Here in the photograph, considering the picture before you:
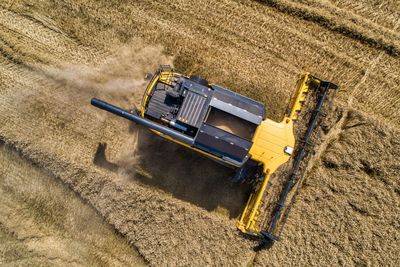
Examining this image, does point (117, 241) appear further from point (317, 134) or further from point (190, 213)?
point (317, 134)

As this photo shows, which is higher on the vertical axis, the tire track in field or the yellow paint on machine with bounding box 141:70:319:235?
the yellow paint on machine with bounding box 141:70:319:235

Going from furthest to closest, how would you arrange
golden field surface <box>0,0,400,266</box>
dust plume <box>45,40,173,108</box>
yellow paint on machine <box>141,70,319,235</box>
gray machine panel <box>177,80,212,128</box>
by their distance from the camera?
dust plume <box>45,40,173,108</box> < golden field surface <box>0,0,400,266</box> < yellow paint on machine <box>141,70,319,235</box> < gray machine panel <box>177,80,212,128</box>

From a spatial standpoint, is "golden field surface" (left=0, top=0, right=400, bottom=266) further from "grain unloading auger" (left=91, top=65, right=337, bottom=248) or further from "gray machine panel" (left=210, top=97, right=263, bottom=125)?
"gray machine panel" (left=210, top=97, right=263, bottom=125)

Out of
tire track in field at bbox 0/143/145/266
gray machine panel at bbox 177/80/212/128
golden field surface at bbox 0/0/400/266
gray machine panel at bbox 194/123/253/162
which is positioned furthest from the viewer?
tire track in field at bbox 0/143/145/266

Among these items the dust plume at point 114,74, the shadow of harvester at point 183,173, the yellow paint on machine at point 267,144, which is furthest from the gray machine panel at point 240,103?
the dust plume at point 114,74

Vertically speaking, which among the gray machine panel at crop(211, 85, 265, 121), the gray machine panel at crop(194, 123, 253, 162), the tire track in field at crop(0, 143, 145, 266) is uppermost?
Answer: the gray machine panel at crop(211, 85, 265, 121)

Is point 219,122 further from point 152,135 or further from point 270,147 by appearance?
point 152,135

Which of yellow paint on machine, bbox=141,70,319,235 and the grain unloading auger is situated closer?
the grain unloading auger

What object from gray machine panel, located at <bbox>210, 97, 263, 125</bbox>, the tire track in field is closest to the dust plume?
gray machine panel, located at <bbox>210, 97, 263, 125</bbox>

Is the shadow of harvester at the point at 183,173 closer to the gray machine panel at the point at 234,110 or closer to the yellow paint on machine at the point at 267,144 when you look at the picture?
the yellow paint on machine at the point at 267,144
